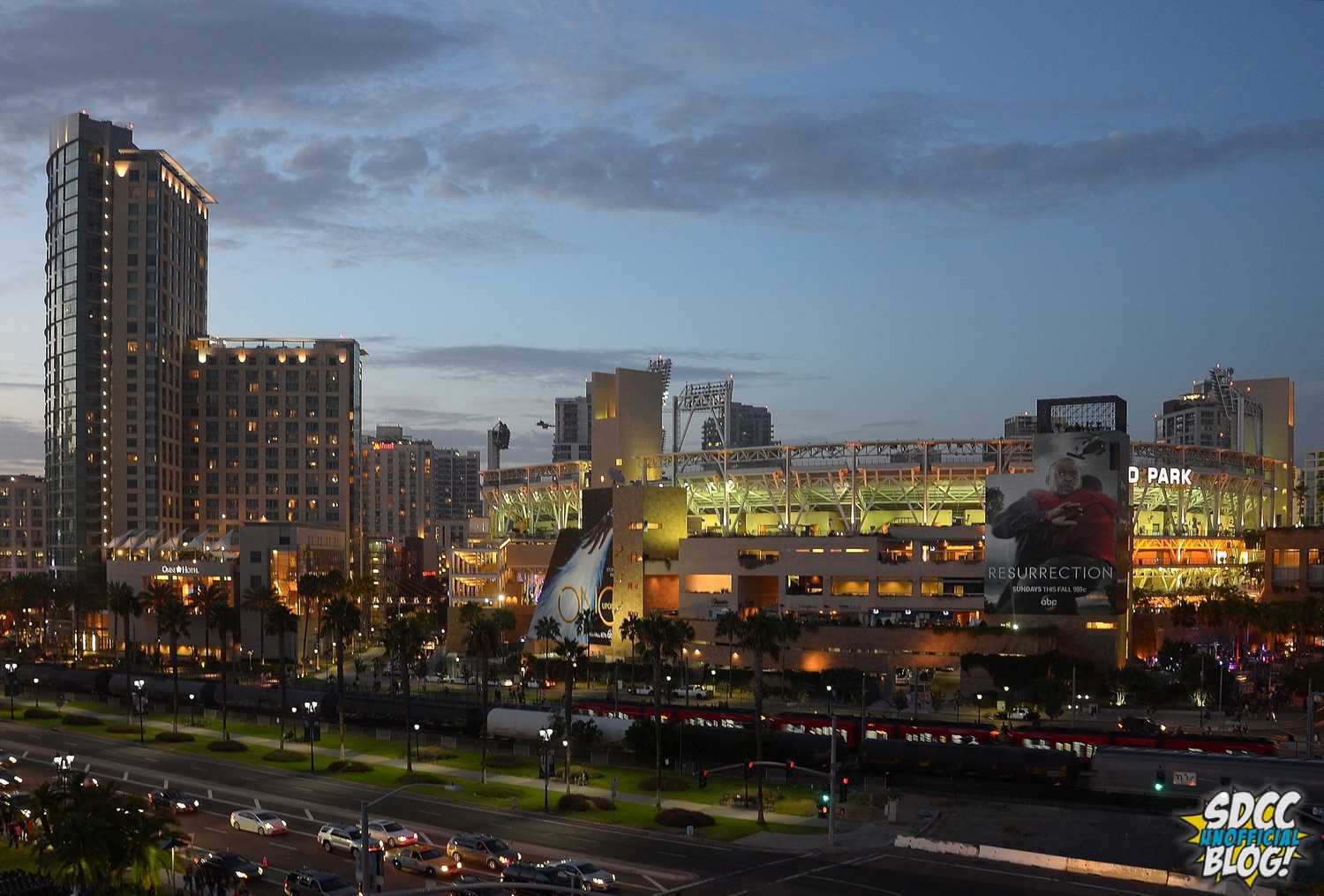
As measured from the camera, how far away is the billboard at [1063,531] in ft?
496

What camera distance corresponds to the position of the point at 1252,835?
48219 millimetres

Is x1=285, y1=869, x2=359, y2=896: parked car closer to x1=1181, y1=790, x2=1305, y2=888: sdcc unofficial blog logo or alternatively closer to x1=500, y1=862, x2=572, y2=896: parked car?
x1=500, y1=862, x2=572, y2=896: parked car

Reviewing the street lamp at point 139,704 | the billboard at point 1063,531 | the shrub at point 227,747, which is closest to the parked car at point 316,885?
the shrub at point 227,747

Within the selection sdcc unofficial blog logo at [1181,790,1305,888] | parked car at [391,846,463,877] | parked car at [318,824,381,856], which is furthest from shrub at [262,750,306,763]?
sdcc unofficial blog logo at [1181,790,1305,888]

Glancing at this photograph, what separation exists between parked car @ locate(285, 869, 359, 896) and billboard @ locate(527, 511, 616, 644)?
402ft

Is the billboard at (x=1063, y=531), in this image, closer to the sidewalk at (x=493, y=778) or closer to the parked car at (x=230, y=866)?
the sidewalk at (x=493, y=778)

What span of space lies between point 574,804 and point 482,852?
1795cm

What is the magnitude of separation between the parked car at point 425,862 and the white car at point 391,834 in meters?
1.77

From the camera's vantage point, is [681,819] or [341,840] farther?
[681,819]

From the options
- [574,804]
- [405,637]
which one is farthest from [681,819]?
[405,637]

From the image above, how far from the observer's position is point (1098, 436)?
15200cm

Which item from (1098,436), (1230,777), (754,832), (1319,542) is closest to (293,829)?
(754,832)

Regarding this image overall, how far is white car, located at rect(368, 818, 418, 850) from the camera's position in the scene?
7275 centimetres

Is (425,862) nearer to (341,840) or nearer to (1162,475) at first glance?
(341,840)
